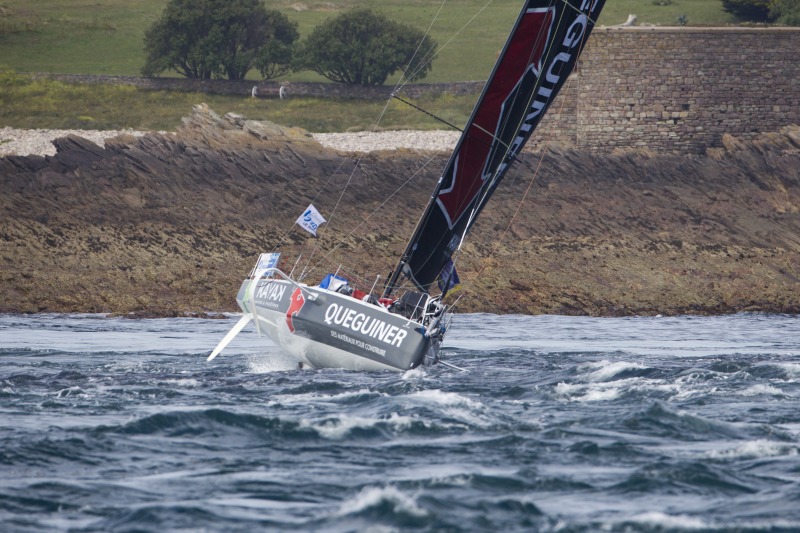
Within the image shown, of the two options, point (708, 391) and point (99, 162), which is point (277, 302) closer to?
point (708, 391)

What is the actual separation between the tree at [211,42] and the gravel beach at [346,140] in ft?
42.3

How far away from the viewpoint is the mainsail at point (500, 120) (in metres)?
23.3

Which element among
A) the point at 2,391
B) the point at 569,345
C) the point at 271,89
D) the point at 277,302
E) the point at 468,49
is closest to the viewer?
the point at 2,391

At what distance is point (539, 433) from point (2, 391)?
858 cm

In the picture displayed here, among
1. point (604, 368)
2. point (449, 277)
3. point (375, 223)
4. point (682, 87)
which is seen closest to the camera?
point (604, 368)

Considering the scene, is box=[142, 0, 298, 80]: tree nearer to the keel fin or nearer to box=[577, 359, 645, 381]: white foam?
the keel fin


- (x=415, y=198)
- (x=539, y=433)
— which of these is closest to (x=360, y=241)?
(x=415, y=198)

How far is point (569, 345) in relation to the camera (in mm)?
28312

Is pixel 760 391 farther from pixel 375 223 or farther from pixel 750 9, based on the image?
pixel 750 9

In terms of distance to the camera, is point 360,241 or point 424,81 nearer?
point 360,241

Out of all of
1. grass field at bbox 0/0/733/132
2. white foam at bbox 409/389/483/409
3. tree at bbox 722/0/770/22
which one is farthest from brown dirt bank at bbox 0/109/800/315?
tree at bbox 722/0/770/22

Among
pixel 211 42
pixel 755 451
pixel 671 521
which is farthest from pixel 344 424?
pixel 211 42

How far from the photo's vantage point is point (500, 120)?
23672 mm

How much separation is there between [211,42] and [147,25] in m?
15.4
